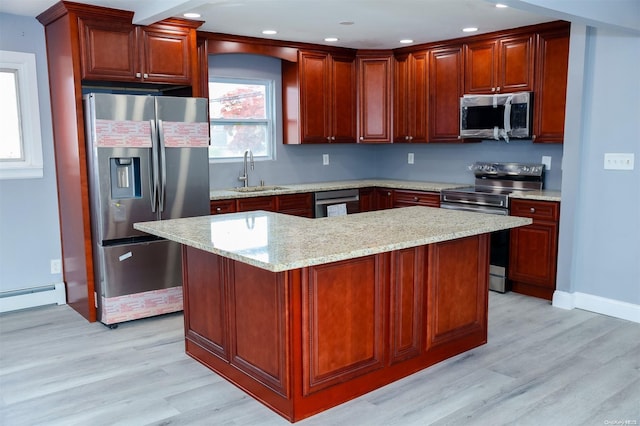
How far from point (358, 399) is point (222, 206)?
2375 millimetres

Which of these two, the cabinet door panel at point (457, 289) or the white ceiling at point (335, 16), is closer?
the cabinet door panel at point (457, 289)

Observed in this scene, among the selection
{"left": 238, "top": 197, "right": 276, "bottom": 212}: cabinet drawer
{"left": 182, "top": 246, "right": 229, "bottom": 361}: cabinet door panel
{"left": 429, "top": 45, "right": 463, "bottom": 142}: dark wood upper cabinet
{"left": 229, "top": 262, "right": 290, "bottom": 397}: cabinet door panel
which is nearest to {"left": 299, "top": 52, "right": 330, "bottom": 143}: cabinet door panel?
{"left": 238, "top": 197, "right": 276, "bottom": 212}: cabinet drawer

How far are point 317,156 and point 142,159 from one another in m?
2.47

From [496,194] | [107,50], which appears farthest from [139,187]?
[496,194]

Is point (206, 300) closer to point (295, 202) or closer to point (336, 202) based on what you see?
point (295, 202)

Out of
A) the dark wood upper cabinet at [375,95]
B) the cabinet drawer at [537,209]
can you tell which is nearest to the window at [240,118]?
the dark wood upper cabinet at [375,95]

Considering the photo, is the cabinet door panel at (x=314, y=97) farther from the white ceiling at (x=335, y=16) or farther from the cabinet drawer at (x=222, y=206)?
the cabinet drawer at (x=222, y=206)

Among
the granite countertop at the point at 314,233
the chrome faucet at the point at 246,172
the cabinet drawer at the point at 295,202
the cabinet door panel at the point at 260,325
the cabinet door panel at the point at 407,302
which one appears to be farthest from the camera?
the chrome faucet at the point at 246,172

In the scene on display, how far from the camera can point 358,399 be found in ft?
9.27

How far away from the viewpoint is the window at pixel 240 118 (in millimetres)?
5316

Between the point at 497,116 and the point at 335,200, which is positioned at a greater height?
the point at 497,116

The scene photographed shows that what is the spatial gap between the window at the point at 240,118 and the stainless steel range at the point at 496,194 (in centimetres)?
191

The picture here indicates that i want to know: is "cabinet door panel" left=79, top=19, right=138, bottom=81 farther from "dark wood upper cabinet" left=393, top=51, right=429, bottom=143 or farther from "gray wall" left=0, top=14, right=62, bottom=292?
"dark wood upper cabinet" left=393, top=51, right=429, bottom=143

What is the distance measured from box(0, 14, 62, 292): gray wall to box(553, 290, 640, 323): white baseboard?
4.06 m
